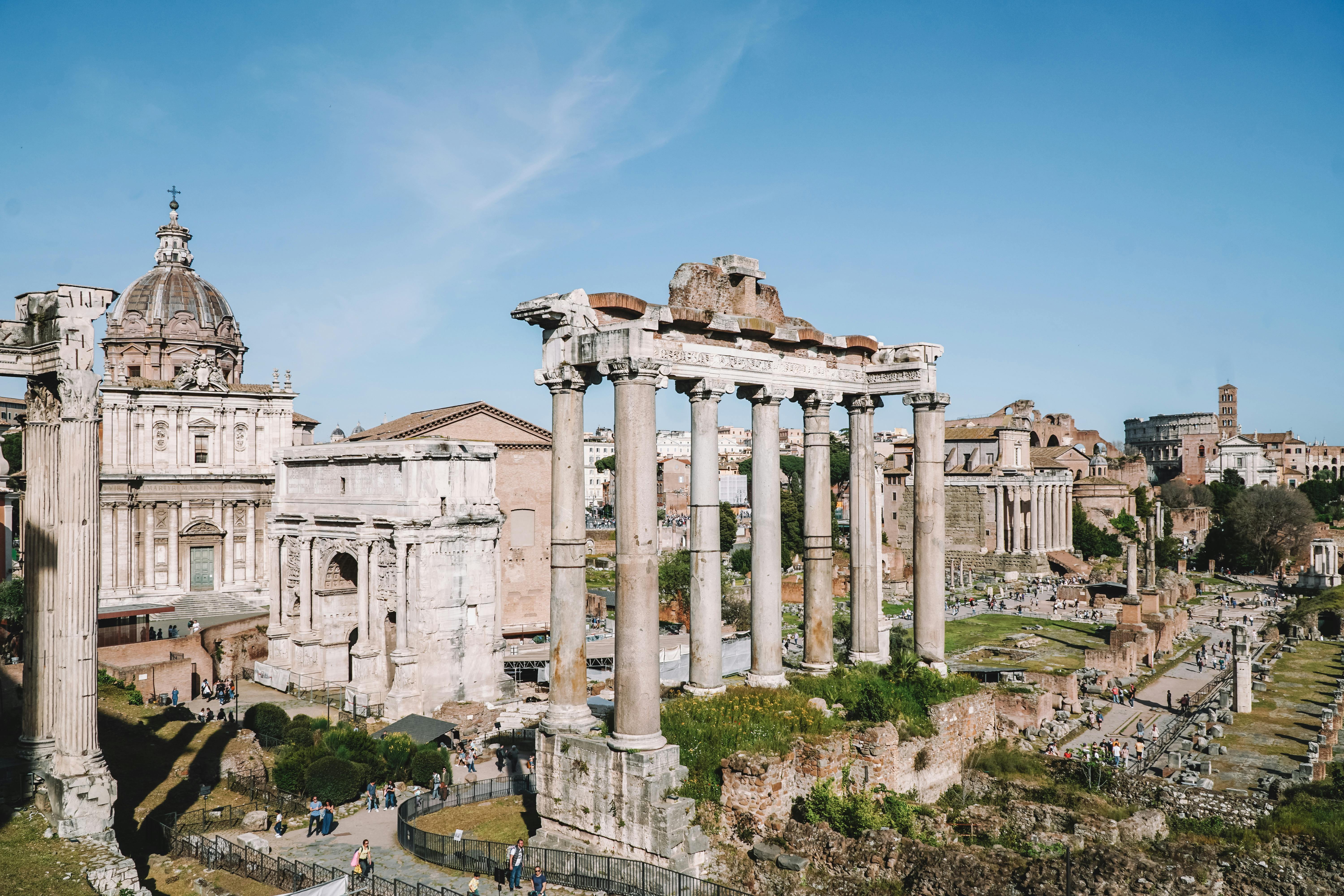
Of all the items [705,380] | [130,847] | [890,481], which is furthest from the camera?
[890,481]

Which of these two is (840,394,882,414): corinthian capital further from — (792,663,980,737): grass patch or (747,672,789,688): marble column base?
(747,672,789,688): marble column base

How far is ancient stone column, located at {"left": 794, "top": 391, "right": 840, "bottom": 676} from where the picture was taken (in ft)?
51.8

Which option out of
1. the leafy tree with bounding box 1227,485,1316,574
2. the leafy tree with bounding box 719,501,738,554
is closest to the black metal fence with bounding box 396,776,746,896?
the leafy tree with bounding box 719,501,738,554

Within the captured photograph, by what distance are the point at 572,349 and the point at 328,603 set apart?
80.5ft

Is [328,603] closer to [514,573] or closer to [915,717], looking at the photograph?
[514,573]

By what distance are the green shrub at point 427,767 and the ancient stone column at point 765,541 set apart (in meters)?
10.7

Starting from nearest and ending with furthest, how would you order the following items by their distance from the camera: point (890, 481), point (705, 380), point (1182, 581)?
point (705, 380), point (1182, 581), point (890, 481)

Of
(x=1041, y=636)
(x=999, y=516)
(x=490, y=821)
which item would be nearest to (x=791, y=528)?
(x=999, y=516)

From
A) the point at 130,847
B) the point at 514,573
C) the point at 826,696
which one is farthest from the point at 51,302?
the point at 514,573

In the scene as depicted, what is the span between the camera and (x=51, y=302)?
14203 millimetres

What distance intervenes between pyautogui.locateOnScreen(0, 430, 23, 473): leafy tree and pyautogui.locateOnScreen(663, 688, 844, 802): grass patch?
2332 inches

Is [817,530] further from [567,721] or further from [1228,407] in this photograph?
[1228,407]

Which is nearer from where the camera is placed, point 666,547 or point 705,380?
point 705,380

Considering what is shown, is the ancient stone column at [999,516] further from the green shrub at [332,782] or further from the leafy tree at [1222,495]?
the green shrub at [332,782]
